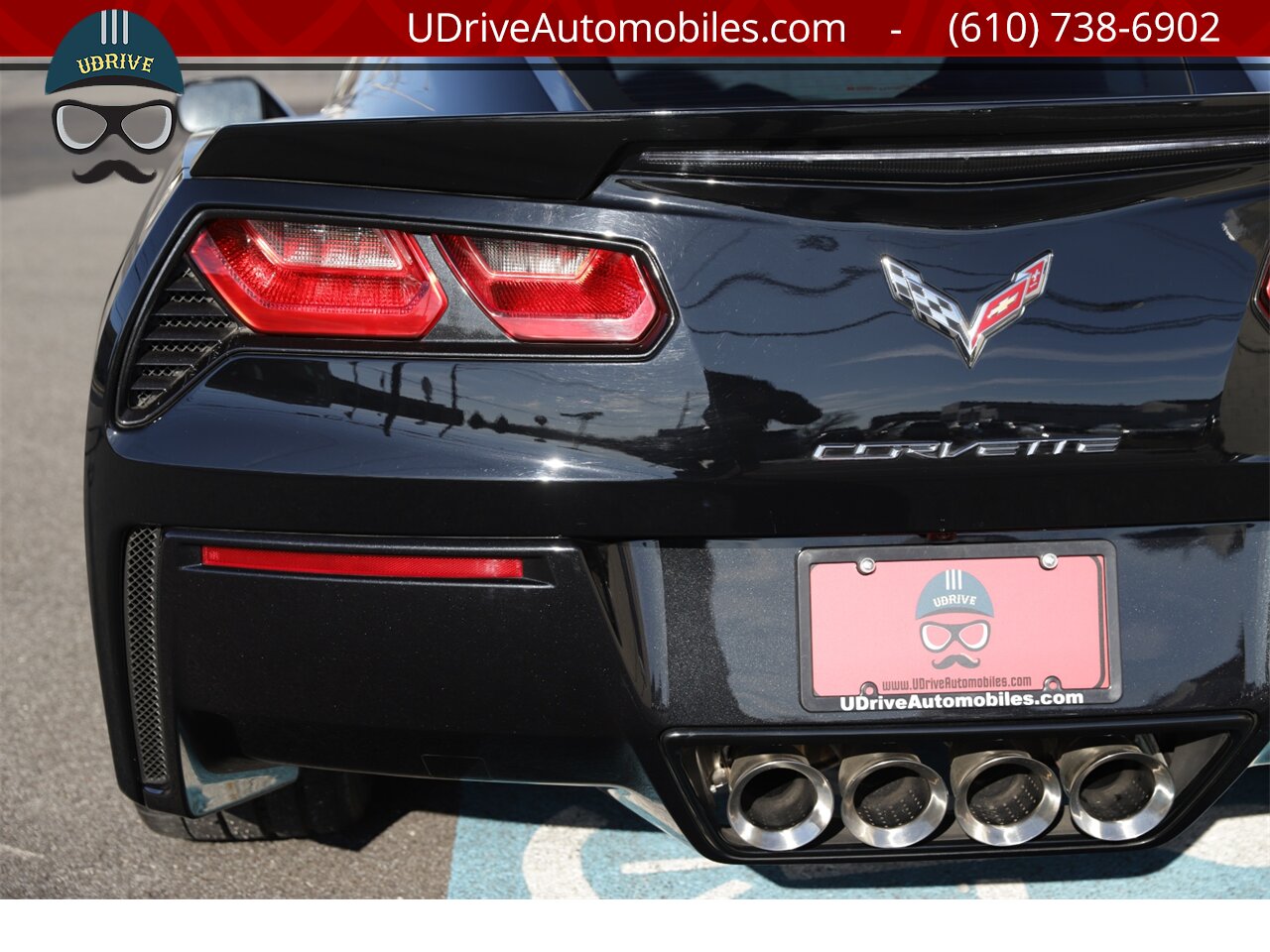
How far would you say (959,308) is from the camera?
1688 millimetres

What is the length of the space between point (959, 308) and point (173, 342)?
1.03m

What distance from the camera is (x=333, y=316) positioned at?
70.6 inches

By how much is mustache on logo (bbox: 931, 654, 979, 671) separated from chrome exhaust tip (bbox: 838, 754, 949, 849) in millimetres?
138

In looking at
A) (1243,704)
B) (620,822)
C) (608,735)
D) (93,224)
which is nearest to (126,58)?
(620,822)

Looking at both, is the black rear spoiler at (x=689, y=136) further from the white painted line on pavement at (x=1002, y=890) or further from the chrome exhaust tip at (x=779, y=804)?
the white painted line on pavement at (x=1002, y=890)

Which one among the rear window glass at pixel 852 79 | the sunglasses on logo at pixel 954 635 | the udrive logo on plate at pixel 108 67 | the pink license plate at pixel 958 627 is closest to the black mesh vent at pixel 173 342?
the rear window glass at pixel 852 79

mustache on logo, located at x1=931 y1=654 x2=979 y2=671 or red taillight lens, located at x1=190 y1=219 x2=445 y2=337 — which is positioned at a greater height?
red taillight lens, located at x1=190 y1=219 x2=445 y2=337

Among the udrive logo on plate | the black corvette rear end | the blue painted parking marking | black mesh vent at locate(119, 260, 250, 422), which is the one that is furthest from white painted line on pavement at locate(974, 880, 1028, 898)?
the udrive logo on plate

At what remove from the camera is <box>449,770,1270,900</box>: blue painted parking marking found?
7.93 feet

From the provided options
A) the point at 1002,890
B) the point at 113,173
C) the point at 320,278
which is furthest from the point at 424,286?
the point at 113,173

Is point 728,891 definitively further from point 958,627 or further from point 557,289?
point 557,289

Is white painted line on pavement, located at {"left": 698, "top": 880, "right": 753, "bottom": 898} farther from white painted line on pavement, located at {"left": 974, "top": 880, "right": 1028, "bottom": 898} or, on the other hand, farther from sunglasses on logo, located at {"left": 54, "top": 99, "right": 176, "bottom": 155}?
sunglasses on logo, located at {"left": 54, "top": 99, "right": 176, "bottom": 155}
